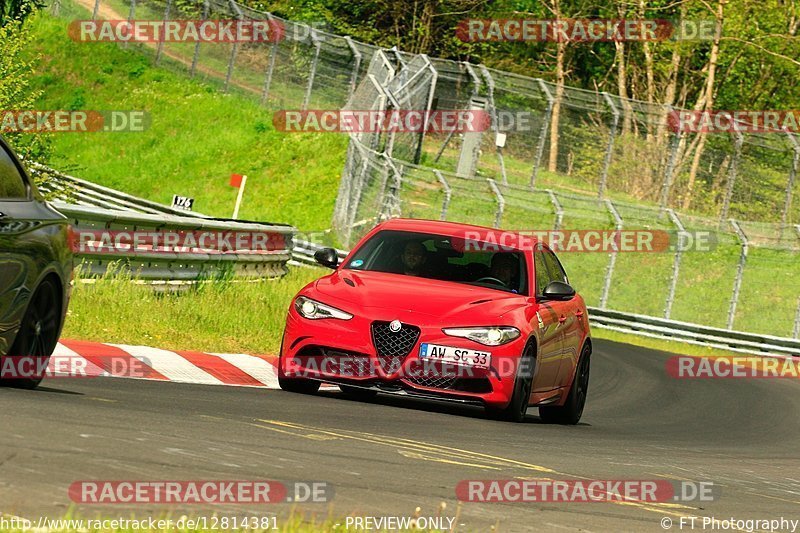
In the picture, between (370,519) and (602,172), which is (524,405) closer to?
(370,519)

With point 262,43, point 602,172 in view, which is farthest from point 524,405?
point 262,43

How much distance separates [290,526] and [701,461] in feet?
22.0

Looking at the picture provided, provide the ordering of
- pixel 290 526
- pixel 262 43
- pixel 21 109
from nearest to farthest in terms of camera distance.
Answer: pixel 290 526
pixel 21 109
pixel 262 43

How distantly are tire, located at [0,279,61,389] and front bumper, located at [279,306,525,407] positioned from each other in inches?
93.2

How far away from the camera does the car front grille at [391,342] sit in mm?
11484

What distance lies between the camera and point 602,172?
139ft

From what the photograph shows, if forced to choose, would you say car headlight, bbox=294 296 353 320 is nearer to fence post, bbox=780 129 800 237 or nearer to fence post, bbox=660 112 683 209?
fence post, bbox=780 129 800 237

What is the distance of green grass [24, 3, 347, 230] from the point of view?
1683 inches

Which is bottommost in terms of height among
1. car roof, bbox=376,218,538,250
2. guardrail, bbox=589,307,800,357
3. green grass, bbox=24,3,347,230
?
guardrail, bbox=589,307,800,357

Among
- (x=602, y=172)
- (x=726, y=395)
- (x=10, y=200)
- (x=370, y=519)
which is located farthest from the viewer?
(x=602, y=172)

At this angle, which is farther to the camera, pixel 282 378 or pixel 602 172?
pixel 602 172

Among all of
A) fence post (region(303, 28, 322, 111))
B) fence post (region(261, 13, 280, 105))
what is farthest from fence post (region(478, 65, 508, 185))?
fence post (region(261, 13, 280, 105))

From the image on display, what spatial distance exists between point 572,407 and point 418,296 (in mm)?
2485

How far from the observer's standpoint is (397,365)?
11484mm
